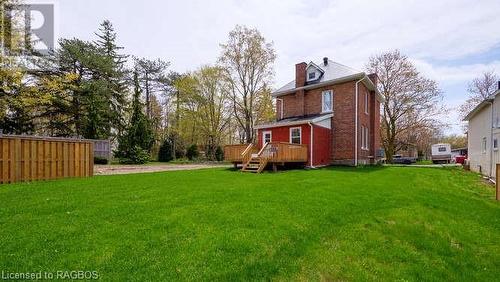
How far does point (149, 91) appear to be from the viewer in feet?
133

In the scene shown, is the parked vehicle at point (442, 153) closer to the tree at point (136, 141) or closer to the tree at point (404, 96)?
the tree at point (404, 96)

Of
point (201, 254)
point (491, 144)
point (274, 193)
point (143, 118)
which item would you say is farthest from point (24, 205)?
point (143, 118)

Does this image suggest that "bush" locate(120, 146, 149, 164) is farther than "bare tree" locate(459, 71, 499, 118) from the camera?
No

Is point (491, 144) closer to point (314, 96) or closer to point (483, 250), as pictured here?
point (314, 96)

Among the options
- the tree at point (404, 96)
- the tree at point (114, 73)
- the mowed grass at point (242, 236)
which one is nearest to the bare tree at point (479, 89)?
the tree at point (404, 96)

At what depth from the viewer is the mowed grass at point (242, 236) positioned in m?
4.05

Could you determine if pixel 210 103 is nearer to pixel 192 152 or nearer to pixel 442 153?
pixel 192 152

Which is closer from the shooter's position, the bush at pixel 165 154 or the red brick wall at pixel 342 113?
the red brick wall at pixel 342 113

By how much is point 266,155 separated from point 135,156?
1651cm

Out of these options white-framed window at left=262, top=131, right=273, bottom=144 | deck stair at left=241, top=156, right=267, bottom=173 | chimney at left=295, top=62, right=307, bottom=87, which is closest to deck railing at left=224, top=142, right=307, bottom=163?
deck stair at left=241, top=156, right=267, bottom=173

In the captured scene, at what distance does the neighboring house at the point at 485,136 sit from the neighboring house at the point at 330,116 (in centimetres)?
671

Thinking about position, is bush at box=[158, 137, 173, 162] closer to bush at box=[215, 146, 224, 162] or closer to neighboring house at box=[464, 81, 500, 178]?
bush at box=[215, 146, 224, 162]

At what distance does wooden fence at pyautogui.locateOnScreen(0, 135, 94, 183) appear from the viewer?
32.7 ft

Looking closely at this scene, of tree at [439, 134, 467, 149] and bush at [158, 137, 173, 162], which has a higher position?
tree at [439, 134, 467, 149]
